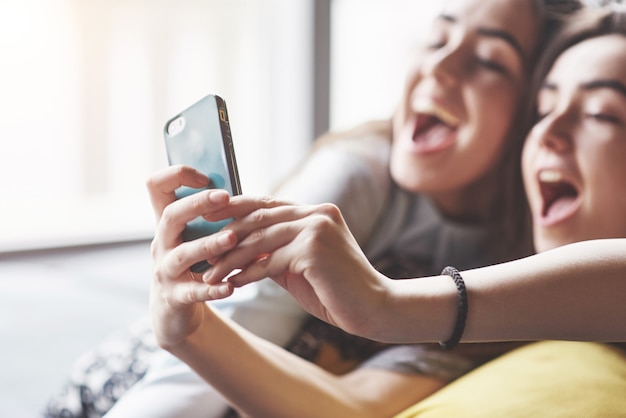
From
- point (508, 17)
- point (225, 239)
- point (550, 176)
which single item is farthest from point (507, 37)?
point (225, 239)

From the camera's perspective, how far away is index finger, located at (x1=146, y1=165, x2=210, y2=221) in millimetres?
605

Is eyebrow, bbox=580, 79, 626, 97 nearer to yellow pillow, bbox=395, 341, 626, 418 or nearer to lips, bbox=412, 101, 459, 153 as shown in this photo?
lips, bbox=412, 101, 459, 153

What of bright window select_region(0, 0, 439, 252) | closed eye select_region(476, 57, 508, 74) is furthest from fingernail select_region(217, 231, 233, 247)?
bright window select_region(0, 0, 439, 252)

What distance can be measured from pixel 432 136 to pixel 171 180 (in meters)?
0.54

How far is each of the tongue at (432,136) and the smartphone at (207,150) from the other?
472 millimetres

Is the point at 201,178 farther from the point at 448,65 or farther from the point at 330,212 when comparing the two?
the point at 448,65

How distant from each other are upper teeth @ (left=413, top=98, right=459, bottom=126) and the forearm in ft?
1.66

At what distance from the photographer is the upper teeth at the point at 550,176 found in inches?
34.3

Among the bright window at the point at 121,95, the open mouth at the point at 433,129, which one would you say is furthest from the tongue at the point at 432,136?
the bright window at the point at 121,95

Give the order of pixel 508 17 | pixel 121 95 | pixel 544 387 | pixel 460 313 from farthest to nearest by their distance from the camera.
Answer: pixel 121 95
pixel 508 17
pixel 544 387
pixel 460 313

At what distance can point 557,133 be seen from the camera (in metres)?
0.87

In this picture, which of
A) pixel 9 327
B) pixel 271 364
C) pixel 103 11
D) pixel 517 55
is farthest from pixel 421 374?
pixel 103 11

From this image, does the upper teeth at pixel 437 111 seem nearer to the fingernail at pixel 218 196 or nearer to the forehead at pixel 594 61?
the forehead at pixel 594 61

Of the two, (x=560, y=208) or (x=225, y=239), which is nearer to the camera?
(x=225, y=239)
